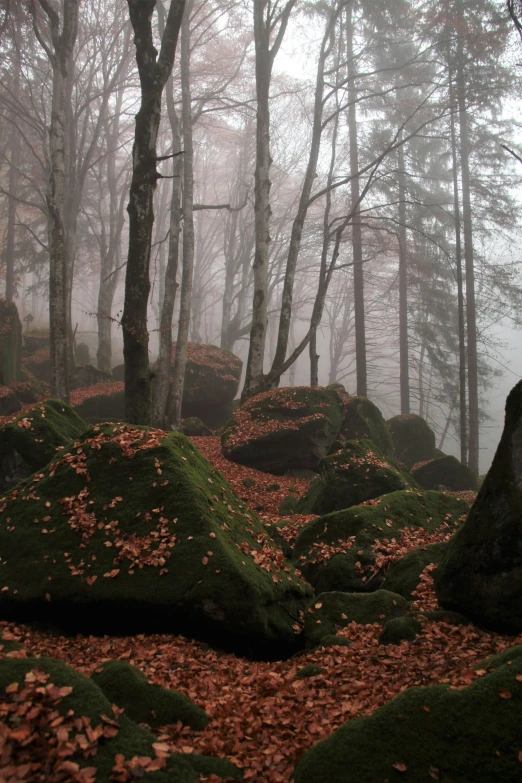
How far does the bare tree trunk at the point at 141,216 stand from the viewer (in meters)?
8.15

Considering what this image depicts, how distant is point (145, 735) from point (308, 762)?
865mm

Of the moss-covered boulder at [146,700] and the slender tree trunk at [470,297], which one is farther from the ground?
the slender tree trunk at [470,297]

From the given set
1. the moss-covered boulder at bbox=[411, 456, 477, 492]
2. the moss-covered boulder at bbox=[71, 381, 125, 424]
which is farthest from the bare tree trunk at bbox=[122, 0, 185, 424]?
the moss-covered boulder at bbox=[411, 456, 477, 492]

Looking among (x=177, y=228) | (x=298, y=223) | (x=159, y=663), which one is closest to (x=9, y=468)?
(x=159, y=663)

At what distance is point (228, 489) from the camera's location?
630 cm

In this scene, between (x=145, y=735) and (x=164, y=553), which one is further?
(x=164, y=553)

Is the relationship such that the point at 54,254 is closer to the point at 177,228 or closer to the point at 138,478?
the point at 177,228

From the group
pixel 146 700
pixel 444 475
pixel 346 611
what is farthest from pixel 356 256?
pixel 146 700

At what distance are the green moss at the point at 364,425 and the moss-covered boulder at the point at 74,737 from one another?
31.5ft

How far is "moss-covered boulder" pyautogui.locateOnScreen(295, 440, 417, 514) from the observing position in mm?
8367

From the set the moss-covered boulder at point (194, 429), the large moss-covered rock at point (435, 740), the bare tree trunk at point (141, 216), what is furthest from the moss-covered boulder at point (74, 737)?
the moss-covered boulder at point (194, 429)

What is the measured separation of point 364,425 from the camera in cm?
1284

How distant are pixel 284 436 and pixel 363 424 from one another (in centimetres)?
204

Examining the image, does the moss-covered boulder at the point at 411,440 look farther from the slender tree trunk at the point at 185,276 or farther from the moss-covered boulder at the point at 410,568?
the moss-covered boulder at the point at 410,568
